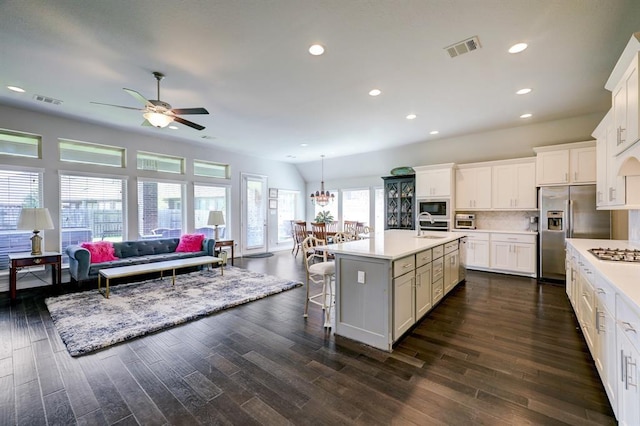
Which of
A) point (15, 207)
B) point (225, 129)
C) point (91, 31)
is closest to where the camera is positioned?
point (91, 31)

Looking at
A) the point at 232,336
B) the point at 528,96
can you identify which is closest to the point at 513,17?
the point at 528,96

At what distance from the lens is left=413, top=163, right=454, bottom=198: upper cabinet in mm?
6102

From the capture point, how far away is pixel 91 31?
2.49 metres

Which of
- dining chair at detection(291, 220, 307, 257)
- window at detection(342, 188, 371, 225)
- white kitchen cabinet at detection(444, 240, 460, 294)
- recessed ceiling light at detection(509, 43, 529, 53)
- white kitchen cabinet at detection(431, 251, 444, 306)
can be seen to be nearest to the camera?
recessed ceiling light at detection(509, 43, 529, 53)

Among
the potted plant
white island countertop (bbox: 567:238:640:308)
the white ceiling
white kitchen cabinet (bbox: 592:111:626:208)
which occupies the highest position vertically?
the white ceiling

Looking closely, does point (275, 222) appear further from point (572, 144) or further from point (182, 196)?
point (572, 144)

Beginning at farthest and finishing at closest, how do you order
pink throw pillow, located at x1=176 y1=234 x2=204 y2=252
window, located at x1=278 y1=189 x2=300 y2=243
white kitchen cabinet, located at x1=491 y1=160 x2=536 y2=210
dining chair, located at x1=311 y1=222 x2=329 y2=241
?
window, located at x1=278 y1=189 x2=300 y2=243 < dining chair, located at x1=311 y1=222 x2=329 y2=241 < pink throw pillow, located at x1=176 y1=234 x2=204 y2=252 < white kitchen cabinet, located at x1=491 y1=160 x2=536 y2=210

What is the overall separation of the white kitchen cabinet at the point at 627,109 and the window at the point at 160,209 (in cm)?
741

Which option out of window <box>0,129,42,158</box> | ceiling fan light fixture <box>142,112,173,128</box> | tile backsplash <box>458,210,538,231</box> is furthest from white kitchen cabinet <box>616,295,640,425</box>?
window <box>0,129,42,158</box>

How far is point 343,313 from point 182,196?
5508 mm

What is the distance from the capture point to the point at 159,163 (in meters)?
6.36

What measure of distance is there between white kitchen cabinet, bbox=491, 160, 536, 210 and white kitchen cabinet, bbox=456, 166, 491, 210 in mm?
129

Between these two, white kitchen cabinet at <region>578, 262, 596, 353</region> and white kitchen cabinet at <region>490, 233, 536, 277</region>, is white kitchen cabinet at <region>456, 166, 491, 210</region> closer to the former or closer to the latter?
white kitchen cabinet at <region>490, 233, 536, 277</region>

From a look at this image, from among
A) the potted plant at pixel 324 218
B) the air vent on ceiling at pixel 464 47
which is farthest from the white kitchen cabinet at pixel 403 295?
the potted plant at pixel 324 218
